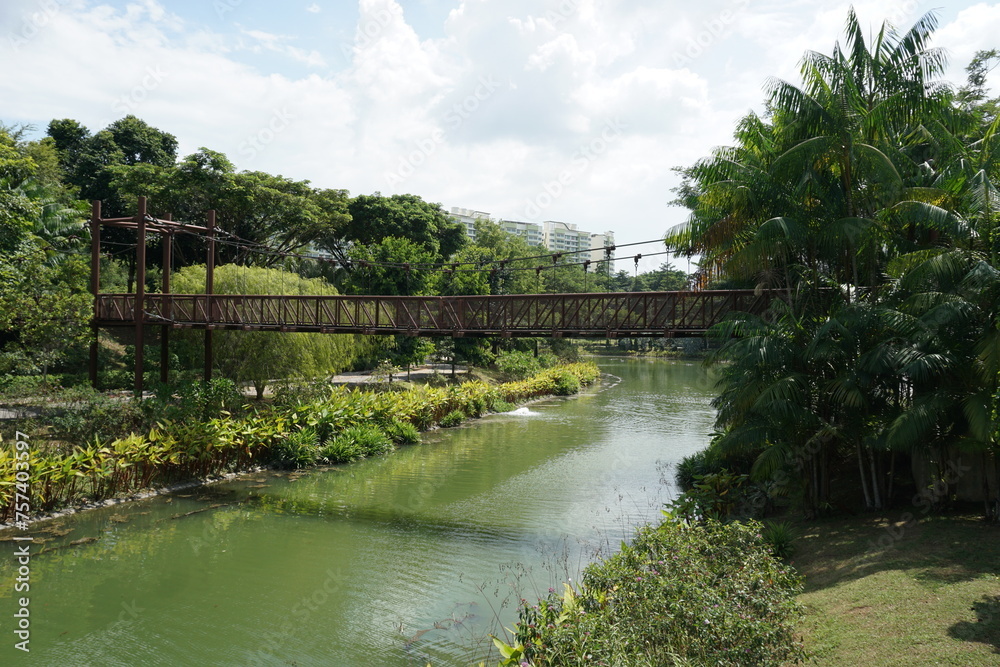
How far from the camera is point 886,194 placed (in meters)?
9.79

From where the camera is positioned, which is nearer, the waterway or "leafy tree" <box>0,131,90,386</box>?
the waterway

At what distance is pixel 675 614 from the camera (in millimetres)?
5430

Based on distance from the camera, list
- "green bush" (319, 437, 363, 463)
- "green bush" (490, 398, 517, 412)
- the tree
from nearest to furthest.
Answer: "green bush" (319, 437, 363, 463) < "green bush" (490, 398, 517, 412) < the tree

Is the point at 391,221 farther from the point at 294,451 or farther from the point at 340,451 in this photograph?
the point at 294,451

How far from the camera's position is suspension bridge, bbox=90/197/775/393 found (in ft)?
42.1

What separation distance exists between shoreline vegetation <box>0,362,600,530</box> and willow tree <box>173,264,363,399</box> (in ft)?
3.11

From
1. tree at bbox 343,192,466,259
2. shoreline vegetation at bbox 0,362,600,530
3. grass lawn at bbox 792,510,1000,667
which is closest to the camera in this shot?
grass lawn at bbox 792,510,1000,667

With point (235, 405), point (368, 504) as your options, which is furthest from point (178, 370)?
point (368, 504)

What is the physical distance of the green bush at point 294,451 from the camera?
52.4 feet

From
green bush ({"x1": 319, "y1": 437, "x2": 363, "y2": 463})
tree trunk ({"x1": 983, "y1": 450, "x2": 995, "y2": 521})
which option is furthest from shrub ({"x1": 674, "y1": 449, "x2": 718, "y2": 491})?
green bush ({"x1": 319, "y1": 437, "x2": 363, "y2": 463})

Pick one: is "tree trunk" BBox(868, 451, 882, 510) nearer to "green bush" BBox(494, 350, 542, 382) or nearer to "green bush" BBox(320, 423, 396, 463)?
"green bush" BBox(320, 423, 396, 463)

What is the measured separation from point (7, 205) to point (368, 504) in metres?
9.04

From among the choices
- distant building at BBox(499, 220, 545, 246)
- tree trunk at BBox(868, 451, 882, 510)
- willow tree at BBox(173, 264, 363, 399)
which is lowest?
tree trunk at BBox(868, 451, 882, 510)

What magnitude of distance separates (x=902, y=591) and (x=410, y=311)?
45.6 feet
